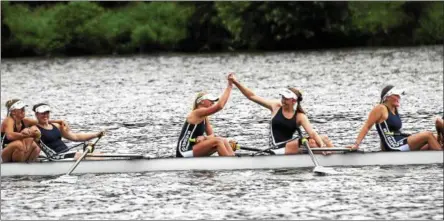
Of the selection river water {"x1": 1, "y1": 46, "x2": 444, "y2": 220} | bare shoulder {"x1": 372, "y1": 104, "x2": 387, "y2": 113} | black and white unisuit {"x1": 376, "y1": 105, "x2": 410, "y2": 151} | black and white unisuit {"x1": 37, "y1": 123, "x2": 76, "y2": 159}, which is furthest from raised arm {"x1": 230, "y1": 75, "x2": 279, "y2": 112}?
black and white unisuit {"x1": 37, "y1": 123, "x2": 76, "y2": 159}

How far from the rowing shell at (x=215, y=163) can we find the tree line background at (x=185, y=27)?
A: 172ft

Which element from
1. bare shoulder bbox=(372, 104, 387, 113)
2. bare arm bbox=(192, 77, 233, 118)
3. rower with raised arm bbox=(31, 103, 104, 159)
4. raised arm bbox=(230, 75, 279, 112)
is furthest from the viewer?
rower with raised arm bbox=(31, 103, 104, 159)

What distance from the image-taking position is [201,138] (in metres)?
23.4

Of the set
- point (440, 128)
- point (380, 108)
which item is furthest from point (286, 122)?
point (440, 128)

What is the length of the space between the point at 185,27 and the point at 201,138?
54.2 meters

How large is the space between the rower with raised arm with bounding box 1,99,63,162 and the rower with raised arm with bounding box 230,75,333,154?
13.5 feet

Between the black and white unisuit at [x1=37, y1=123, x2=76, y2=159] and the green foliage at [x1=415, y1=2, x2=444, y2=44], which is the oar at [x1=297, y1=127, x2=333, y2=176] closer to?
the black and white unisuit at [x1=37, y1=123, x2=76, y2=159]

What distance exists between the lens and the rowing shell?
2298 centimetres

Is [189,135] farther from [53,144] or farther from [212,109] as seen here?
[53,144]

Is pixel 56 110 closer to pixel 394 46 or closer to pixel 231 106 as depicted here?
pixel 231 106

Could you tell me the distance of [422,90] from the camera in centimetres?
4484

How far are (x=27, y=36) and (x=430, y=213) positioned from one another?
59.0m

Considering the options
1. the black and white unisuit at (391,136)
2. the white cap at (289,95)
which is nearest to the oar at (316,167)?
the white cap at (289,95)

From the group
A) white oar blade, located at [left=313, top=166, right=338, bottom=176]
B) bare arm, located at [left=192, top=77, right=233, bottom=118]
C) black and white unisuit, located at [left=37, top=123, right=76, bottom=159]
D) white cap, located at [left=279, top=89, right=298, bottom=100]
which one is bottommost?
white oar blade, located at [left=313, top=166, right=338, bottom=176]
